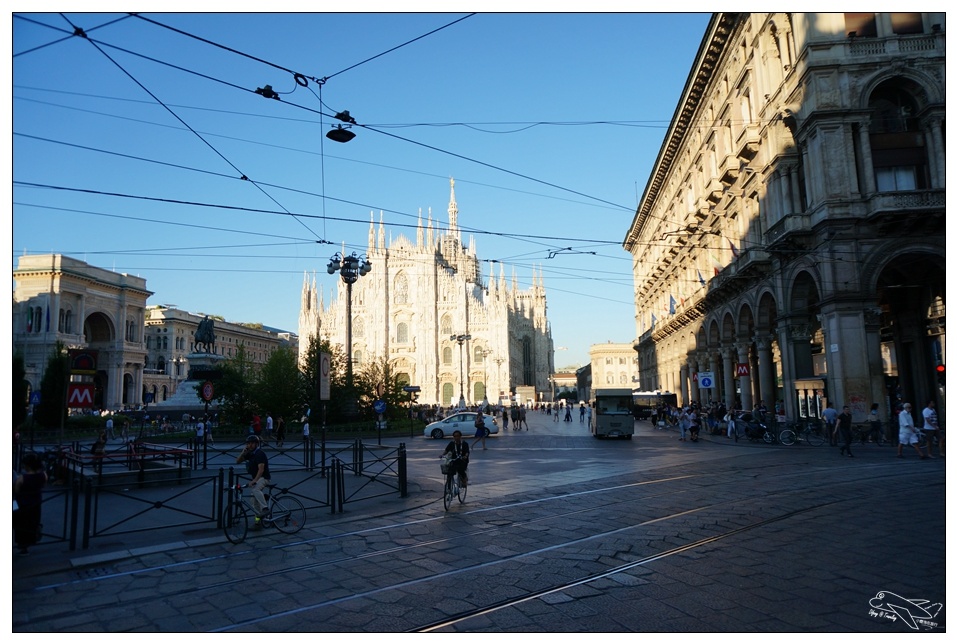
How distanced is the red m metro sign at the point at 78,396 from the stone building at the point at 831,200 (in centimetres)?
2121

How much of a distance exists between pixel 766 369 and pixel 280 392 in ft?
78.1

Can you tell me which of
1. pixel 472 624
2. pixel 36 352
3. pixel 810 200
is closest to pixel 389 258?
pixel 36 352

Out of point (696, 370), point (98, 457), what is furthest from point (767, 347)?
point (98, 457)

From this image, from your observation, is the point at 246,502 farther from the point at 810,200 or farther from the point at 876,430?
the point at 810,200

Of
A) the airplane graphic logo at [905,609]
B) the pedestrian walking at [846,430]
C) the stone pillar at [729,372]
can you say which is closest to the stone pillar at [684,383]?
the stone pillar at [729,372]

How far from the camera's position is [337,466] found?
10.0 m

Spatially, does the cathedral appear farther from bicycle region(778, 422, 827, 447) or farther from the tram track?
the tram track

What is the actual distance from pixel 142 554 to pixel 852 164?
76.2 ft

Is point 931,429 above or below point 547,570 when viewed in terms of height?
above

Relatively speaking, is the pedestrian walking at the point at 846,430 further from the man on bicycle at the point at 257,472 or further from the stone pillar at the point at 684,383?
the stone pillar at the point at 684,383

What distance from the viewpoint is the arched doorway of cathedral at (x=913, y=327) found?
71.8 ft

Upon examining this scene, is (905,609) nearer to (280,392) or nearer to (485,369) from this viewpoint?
(280,392)

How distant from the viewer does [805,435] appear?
2188cm
